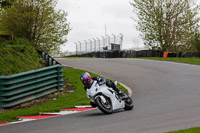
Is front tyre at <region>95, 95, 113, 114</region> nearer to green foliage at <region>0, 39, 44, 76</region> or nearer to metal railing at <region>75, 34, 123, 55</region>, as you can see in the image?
green foliage at <region>0, 39, 44, 76</region>

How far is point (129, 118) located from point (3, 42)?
1148 centimetres

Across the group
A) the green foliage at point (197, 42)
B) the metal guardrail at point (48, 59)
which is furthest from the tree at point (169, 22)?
the metal guardrail at point (48, 59)

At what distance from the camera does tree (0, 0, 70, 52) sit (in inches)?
1454

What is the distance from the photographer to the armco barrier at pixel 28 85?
42.3ft

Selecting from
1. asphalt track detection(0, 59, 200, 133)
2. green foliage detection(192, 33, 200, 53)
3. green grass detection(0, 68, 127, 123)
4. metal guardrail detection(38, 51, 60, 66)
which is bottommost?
green grass detection(0, 68, 127, 123)

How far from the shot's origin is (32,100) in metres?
14.4

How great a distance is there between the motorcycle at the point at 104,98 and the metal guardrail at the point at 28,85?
3757 mm

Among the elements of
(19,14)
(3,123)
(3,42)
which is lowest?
(3,123)

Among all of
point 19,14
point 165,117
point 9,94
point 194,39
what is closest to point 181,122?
point 165,117

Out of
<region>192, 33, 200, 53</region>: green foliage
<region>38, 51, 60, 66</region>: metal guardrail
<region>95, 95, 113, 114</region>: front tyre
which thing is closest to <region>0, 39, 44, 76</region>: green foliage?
<region>38, 51, 60, 66</region>: metal guardrail

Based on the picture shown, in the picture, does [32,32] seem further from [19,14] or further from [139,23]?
[139,23]

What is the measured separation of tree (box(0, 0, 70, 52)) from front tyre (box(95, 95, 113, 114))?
27.3m

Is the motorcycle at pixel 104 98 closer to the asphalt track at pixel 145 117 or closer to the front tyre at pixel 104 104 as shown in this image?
the front tyre at pixel 104 104

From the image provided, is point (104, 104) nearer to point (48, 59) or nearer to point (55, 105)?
point (55, 105)
